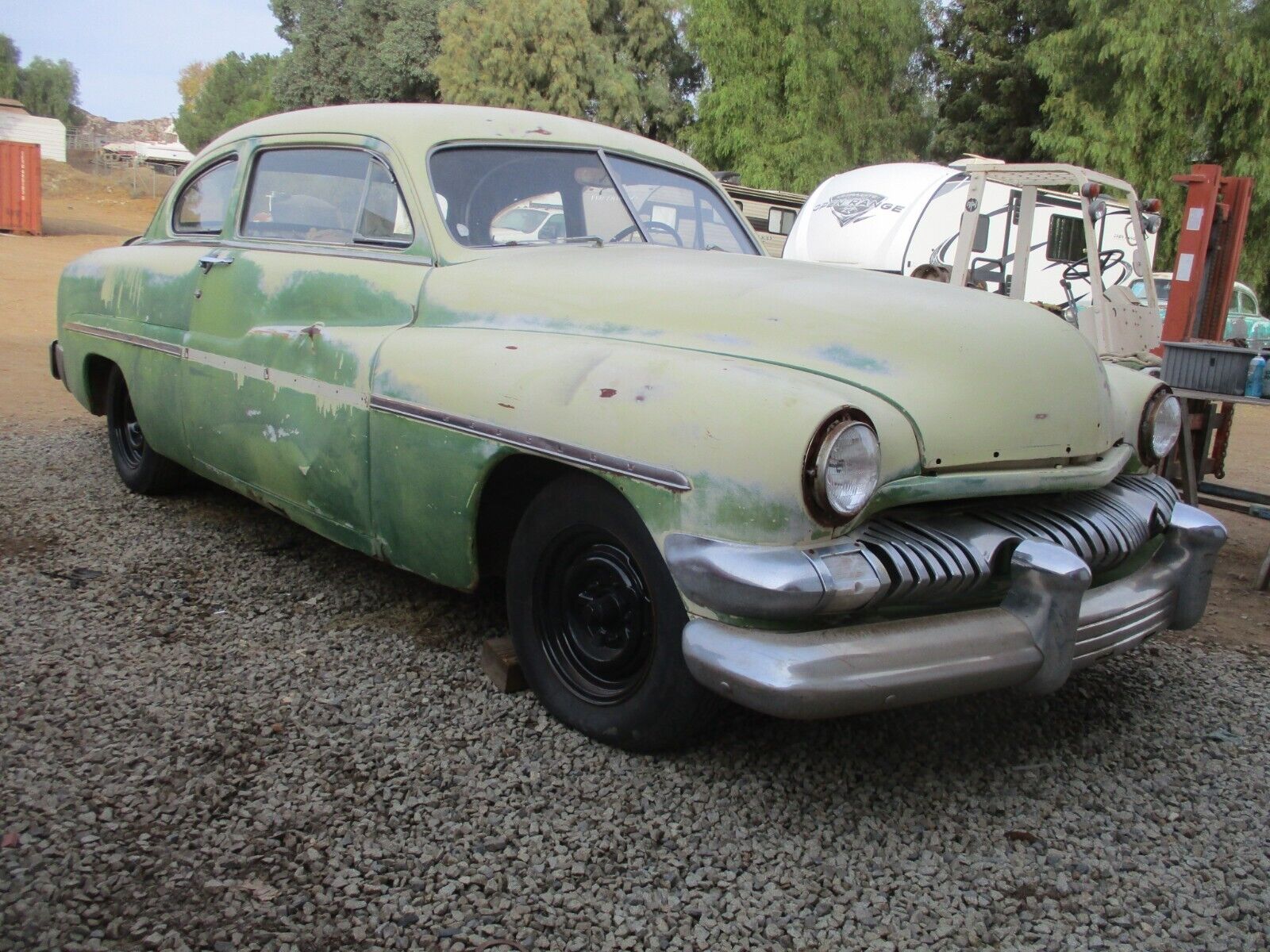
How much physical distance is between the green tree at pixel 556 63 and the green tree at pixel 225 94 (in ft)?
114

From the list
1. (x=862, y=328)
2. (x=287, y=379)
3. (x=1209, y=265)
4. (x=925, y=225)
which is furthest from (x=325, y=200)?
(x=925, y=225)

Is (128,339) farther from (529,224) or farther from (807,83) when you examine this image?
(807,83)

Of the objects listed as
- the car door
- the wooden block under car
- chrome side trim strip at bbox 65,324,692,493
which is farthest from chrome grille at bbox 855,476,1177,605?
the car door

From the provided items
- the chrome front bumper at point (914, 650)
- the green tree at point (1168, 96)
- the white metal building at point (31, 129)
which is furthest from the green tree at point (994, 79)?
the white metal building at point (31, 129)

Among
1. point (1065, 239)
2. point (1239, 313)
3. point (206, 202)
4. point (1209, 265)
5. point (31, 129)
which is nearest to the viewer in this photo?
point (206, 202)

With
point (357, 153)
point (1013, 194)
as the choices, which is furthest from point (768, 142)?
point (357, 153)

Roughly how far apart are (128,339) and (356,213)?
1.53 meters

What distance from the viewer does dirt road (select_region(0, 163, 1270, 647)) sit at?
4.38m

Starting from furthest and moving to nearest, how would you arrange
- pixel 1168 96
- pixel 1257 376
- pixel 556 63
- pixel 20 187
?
pixel 556 63
pixel 20 187
pixel 1168 96
pixel 1257 376

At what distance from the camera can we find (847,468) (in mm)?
2260

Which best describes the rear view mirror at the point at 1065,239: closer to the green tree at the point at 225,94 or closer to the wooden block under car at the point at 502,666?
the wooden block under car at the point at 502,666

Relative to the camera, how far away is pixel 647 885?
219cm

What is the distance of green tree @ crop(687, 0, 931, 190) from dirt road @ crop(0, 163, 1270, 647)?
13.1 m

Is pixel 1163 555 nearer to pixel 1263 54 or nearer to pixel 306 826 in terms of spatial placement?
pixel 306 826
